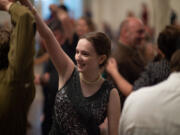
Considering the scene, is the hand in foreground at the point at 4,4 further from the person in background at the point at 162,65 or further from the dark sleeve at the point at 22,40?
the person in background at the point at 162,65

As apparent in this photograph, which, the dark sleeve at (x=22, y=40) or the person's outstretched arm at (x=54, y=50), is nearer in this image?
the dark sleeve at (x=22, y=40)

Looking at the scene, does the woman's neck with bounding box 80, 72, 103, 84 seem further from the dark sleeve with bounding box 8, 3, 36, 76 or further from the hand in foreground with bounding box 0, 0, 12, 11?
the hand in foreground with bounding box 0, 0, 12, 11

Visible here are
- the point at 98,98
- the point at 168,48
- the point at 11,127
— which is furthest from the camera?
the point at 168,48

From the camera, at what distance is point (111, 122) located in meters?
1.71

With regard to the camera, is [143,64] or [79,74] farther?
[143,64]

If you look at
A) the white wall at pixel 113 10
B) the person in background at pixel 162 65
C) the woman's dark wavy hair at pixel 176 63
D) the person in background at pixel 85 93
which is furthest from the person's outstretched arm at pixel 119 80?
the white wall at pixel 113 10

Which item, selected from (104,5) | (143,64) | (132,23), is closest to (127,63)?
(143,64)

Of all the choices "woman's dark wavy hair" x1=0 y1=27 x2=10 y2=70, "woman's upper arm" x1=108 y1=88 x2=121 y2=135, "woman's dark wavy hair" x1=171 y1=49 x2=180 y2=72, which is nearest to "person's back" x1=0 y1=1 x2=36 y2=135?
"woman's dark wavy hair" x1=0 y1=27 x2=10 y2=70

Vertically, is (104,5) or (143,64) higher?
(143,64)

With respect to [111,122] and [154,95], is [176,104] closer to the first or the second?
[154,95]

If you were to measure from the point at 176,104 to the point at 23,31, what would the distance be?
0.83 m

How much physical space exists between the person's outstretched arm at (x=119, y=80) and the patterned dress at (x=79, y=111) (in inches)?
32.1

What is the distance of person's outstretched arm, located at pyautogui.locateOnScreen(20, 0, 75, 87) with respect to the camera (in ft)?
5.62

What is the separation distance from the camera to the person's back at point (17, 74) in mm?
1476
